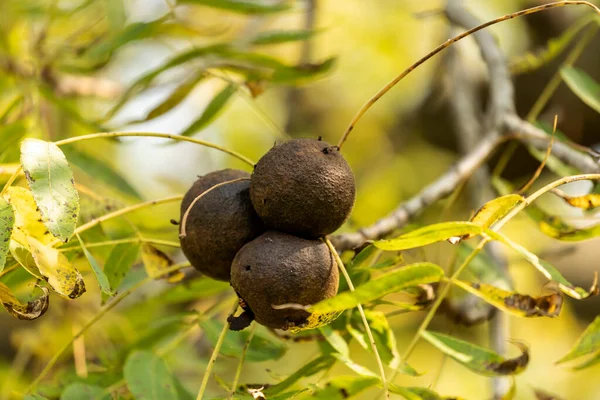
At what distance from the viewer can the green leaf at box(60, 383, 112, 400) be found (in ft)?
6.49

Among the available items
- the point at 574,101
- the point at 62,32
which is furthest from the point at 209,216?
the point at 62,32

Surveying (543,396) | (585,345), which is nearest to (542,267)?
(585,345)

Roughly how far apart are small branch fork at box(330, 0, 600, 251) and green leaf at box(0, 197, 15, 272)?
92 cm

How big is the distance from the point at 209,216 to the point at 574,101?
2898 mm

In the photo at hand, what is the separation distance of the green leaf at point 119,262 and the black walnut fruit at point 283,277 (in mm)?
459

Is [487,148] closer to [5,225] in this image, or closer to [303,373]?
[303,373]

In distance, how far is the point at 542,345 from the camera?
5406 mm

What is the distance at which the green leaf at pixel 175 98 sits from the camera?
2.57 m

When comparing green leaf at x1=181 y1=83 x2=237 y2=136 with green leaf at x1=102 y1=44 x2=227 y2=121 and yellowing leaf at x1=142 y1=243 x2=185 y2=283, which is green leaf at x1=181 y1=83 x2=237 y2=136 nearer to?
green leaf at x1=102 y1=44 x2=227 y2=121

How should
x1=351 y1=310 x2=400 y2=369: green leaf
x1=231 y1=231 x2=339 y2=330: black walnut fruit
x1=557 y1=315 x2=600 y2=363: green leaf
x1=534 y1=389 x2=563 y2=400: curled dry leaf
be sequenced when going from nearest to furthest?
x1=231 y1=231 x2=339 y2=330: black walnut fruit, x1=557 y1=315 x2=600 y2=363: green leaf, x1=351 y1=310 x2=400 y2=369: green leaf, x1=534 y1=389 x2=563 y2=400: curled dry leaf

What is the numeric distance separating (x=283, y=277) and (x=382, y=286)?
280 mm

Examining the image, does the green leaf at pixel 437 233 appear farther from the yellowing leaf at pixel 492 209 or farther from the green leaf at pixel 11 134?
the green leaf at pixel 11 134

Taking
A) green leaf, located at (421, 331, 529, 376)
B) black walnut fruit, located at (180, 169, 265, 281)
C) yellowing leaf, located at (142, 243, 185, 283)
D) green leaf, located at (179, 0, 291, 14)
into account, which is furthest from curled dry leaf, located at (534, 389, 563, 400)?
green leaf, located at (179, 0, 291, 14)

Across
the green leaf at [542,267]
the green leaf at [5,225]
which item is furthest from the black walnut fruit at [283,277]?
the green leaf at [5,225]
